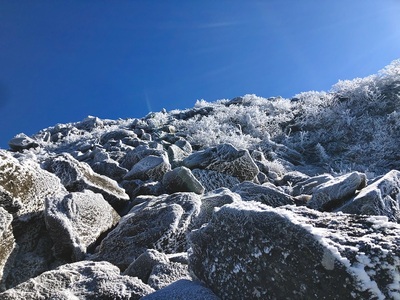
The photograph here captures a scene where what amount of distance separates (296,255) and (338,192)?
2690 mm

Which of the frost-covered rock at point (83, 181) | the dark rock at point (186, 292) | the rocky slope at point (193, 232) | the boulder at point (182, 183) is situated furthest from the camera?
the boulder at point (182, 183)

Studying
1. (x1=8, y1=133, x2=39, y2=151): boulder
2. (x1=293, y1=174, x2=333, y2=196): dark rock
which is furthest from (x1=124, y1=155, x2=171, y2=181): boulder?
(x1=8, y1=133, x2=39, y2=151): boulder

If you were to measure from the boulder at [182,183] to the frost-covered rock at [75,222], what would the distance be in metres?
1.41

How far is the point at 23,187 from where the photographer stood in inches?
158

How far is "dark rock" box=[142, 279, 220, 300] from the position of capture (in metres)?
2.05

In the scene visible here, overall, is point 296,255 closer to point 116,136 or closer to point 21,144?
point 116,136

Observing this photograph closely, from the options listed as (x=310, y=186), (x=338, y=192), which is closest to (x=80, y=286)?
(x=338, y=192)

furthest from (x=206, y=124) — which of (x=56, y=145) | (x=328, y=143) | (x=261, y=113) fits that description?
(x=56, y=145)

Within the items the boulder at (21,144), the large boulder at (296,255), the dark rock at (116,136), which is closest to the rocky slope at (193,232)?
the large boulder at (296,255)

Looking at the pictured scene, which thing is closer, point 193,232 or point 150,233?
point 193,232

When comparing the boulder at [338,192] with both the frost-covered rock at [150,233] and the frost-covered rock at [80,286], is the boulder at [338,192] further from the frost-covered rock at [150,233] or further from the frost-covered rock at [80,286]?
the frost-covered rock at [80,286]

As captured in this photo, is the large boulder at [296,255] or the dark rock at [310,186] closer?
the large boulder at [296,255]

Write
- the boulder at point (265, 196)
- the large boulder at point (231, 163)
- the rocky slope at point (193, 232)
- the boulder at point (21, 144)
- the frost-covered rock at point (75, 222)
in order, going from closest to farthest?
the rocky slope at point (193, 232), the frost-covered rock at point (75, 222), the boulder at point (265, 196), the large boulder at point (231, 163), the boulder at point (21, 144)

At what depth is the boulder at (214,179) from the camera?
6.63 m
